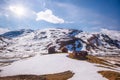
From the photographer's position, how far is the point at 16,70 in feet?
226

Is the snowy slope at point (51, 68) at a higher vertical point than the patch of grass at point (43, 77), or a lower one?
higher

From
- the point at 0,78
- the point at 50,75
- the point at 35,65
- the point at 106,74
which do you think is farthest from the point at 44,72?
the point at 106,74

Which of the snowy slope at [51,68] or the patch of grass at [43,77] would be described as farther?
the snowy slope at [51,68]

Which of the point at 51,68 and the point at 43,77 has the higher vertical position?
the point at 51,68

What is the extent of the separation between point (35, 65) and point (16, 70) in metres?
7.22

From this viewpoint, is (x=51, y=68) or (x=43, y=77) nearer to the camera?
(x=43, y=77)

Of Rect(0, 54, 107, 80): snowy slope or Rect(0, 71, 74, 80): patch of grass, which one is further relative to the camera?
Rect(0, 54, 107, 80): snowy slope

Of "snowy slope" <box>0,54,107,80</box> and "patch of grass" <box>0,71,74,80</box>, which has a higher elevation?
"snowy slope" <box>0,54,107,80</box>

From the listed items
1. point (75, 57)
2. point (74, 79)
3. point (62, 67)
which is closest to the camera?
point (74, 79)

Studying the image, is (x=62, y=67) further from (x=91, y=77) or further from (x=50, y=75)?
(x=91, y=77)

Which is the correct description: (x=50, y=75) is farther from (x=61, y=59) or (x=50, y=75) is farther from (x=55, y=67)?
(x=61, y=59)

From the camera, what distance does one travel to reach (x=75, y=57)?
86.1 meters

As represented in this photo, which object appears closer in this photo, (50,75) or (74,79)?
(74,79)

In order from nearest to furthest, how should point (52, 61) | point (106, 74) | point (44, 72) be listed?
point (106, 74)
point (44, 72)
point (52, 61)
